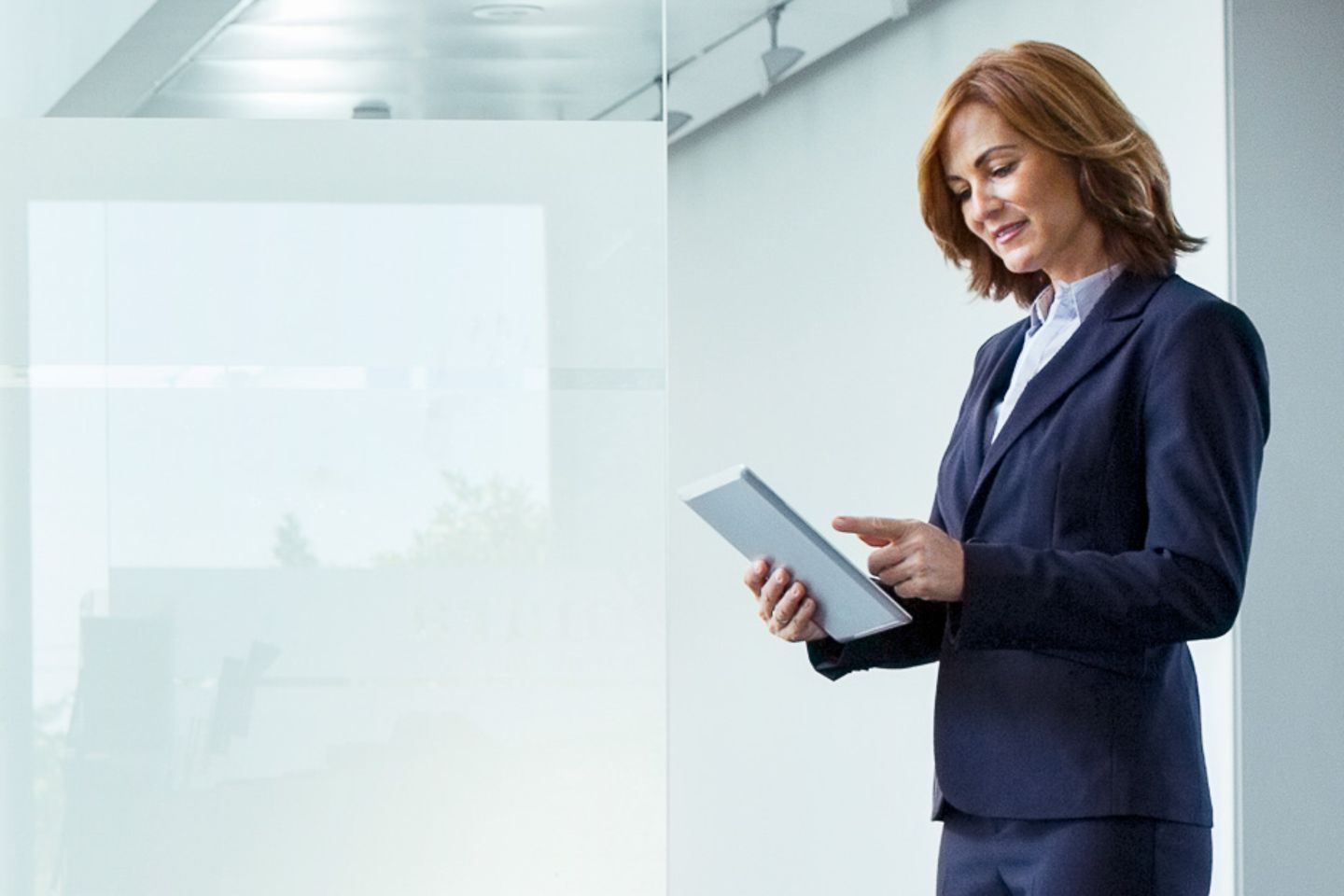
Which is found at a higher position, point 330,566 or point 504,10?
point 504,10

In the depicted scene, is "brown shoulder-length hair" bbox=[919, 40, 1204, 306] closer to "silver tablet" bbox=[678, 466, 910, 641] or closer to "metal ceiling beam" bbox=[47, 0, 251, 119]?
"silver tablet" bbox=[678, 466, 910, 641]

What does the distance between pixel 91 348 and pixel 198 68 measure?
19.7 inches

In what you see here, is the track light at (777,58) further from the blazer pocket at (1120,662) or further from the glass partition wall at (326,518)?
the blazer pocket at (1120,662)

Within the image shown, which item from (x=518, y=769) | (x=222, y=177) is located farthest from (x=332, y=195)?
(x=518, y=769)

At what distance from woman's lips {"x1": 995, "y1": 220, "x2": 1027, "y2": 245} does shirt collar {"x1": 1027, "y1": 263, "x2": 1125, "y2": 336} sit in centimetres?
8

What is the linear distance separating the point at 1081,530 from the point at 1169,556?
0.35 feet

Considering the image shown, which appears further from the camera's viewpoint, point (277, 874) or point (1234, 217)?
point (1234, 217)

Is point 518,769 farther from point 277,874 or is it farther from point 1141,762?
point 1141,762

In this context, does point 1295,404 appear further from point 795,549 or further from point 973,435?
point 795,549

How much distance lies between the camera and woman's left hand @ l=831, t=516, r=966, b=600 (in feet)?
5.51

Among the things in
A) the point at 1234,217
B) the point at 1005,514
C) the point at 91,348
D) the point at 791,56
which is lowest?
the point at 1005,514

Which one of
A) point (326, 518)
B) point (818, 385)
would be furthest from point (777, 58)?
point (326, 518)

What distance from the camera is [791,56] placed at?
16.6ft

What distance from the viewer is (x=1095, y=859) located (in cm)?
169
